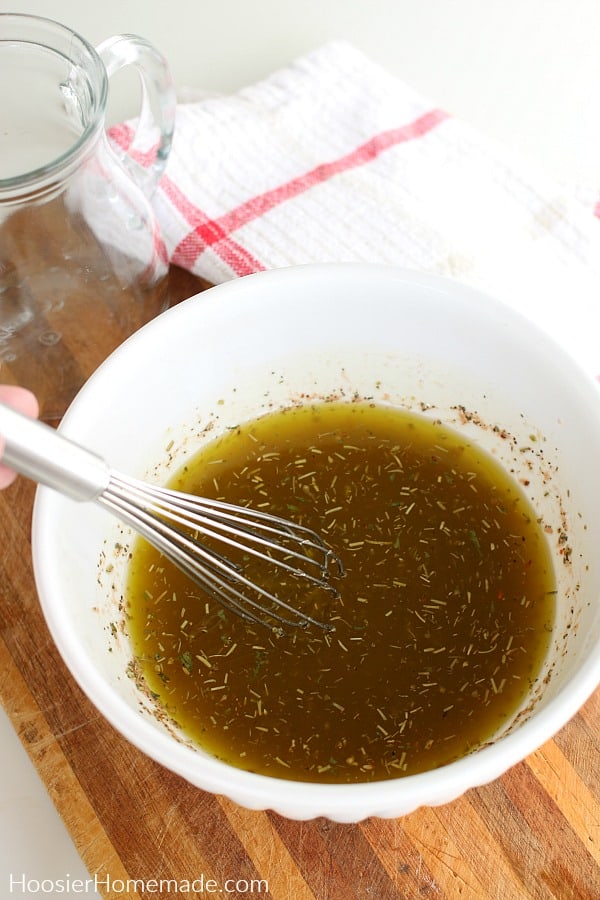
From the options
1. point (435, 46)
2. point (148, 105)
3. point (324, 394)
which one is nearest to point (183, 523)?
point (324, 394)

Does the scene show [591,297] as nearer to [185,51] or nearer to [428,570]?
[428,570]

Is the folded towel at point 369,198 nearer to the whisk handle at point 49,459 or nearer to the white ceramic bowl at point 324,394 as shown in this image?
the white ceramic bowl at point 324,394

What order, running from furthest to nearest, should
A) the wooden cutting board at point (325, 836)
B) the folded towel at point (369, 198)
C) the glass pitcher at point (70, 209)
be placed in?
the folded towel at point (369, 198) < the glass pitcher at point (70, 209) < the wooden cutting board at point (325, 836)

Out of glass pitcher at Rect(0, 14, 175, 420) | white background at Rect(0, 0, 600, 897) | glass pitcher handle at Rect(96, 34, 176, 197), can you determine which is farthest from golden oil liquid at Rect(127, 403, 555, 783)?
white background at Rect(0, 0, 600, 897)

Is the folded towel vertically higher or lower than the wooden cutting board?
higher

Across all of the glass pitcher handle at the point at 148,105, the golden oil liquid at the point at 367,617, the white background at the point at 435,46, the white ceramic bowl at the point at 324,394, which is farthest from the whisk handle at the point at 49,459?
the white background at the point at 435,46

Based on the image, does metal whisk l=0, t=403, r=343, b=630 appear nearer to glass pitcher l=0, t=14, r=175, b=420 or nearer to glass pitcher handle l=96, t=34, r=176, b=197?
glass pitcher l=0, t=14, r=175, b=420
